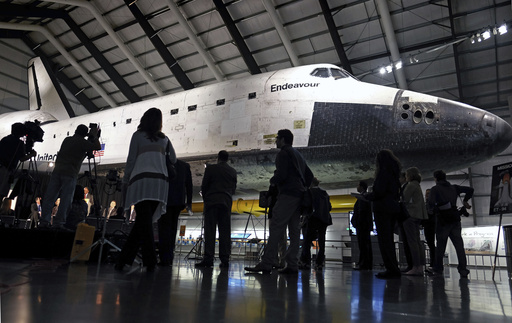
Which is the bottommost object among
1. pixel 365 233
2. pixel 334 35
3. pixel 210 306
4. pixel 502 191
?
pixel 210 306

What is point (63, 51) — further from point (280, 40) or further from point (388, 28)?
point (388, 28)

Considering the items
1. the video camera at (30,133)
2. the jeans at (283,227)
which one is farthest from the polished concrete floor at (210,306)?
the video camera at (30,133)

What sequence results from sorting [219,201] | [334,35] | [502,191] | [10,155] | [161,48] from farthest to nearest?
1. [161,48]
2. [334,35]
3. [502,191]
4. [10,155]
5. [219,201]

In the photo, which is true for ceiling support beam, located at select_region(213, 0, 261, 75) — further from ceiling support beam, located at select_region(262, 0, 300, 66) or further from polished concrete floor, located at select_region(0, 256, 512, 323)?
polished concrete floor, located at select_region(0, 256, 512, 323)

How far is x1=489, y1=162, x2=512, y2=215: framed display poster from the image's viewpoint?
6.13 metres

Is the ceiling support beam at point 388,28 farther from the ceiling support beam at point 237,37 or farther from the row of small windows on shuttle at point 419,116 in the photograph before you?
the row of small windows on shuttle at point 419,116

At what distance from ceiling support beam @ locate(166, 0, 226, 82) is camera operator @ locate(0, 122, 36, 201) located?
12870mm

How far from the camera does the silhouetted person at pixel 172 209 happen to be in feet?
14.9

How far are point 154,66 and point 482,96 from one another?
17.8 m

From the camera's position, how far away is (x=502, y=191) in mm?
6332

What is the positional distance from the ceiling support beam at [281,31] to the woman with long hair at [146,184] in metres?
13.5

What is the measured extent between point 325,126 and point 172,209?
359 centimetres

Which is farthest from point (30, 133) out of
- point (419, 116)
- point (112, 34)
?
point (112, 34)

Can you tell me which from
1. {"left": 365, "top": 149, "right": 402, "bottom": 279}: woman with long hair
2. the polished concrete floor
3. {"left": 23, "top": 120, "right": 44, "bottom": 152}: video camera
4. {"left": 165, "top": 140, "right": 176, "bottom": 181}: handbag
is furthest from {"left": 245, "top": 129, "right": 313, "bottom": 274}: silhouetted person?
{"left": 23, "top": 120, "right": 44, "bottom": 152}: video camera
